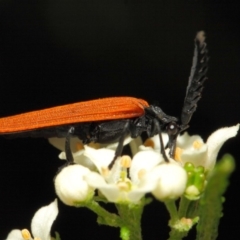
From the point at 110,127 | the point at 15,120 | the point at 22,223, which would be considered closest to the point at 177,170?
the point at 110,127

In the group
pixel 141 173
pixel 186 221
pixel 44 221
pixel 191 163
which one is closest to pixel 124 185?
pixel 141 173

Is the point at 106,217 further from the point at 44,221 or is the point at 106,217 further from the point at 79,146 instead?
the point at 79,146

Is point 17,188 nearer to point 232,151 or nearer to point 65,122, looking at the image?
point 232,151

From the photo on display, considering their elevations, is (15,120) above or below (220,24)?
below

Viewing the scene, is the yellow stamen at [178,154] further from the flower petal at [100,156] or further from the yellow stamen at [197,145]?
the flower petal at [100,156]

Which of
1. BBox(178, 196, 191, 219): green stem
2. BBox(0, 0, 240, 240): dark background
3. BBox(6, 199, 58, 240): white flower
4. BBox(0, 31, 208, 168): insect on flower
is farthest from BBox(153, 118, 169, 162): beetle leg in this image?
BBox(0, 0, 240, 240): dark background

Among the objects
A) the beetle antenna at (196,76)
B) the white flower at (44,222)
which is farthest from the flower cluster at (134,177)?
the beetle antenna at (196,76)

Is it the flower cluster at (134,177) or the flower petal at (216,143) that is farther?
the flower petal at (216,143)
